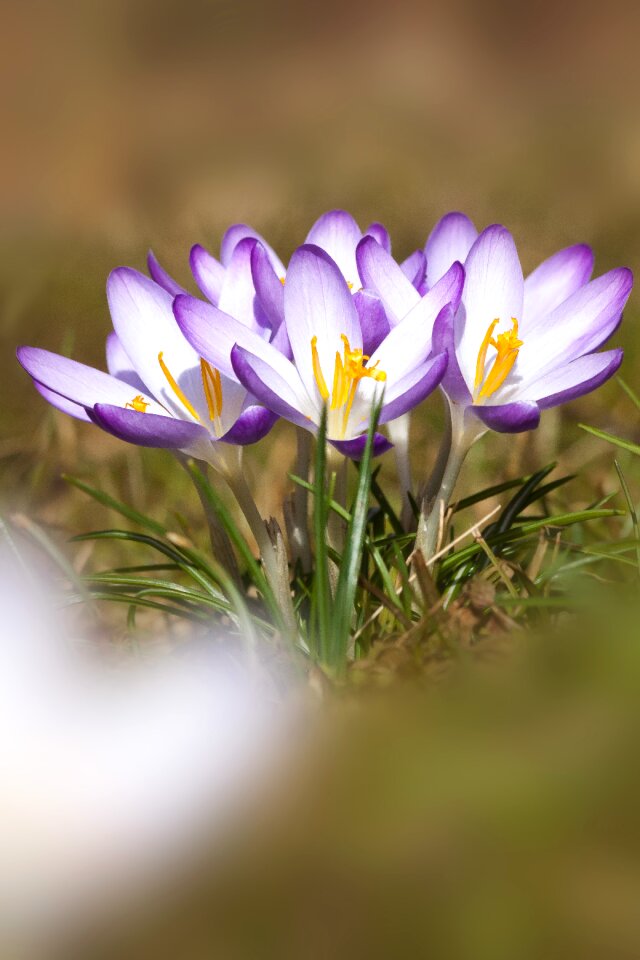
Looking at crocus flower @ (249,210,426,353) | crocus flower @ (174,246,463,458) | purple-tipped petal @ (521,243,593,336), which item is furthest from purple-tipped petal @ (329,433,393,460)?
purple-tipped petal @ (521,243,593,336)

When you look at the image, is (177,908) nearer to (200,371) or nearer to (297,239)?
(200,371)

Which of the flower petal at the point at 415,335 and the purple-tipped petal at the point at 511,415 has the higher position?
the flower petal at the point at 415,335

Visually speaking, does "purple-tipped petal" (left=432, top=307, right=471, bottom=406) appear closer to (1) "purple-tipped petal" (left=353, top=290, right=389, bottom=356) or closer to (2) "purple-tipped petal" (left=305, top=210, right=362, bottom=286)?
(1) "purple-tipped petal" (left=353, top=290, right=389, bottom=356)

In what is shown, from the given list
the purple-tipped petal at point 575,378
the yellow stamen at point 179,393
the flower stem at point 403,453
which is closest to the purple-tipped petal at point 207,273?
the yellow stamen at point 179,393

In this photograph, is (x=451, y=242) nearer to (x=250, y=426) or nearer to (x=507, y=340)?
(x=507, y=340)

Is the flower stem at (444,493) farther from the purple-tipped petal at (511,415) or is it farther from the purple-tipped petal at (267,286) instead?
the purple-tipped petal at (267,286)

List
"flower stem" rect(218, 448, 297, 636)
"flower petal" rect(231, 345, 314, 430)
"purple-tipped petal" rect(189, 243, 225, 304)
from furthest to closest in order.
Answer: "purple-tipped petal" rect(189, 243, 225, 304), "flower stem" rect(218, 448, 297, 636), "flower petal" rect(231, 345, 314, 430)

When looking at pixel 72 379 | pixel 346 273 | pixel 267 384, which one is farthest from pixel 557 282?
pixel 72 379
